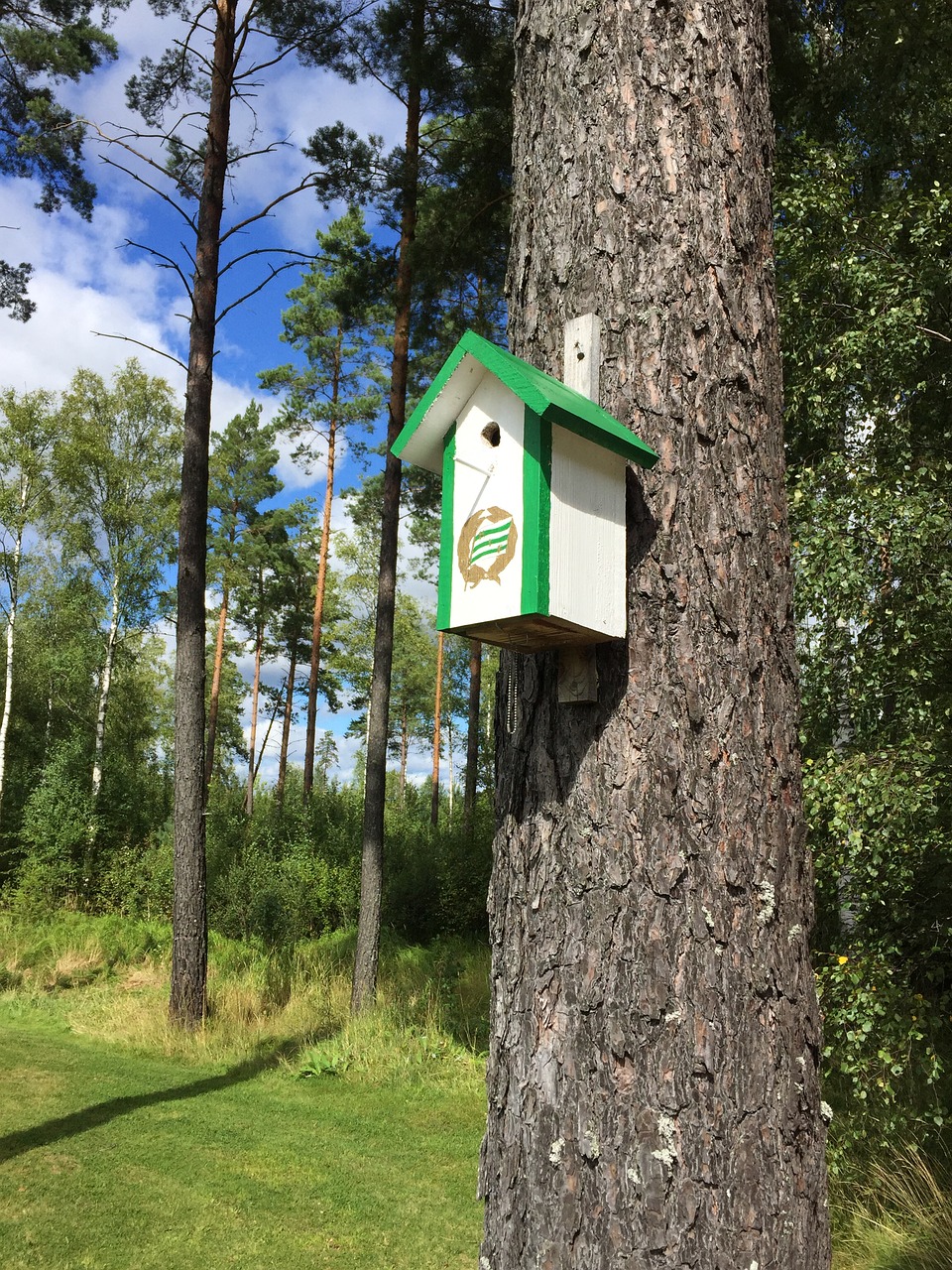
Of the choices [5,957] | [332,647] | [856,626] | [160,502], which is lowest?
[5,957]

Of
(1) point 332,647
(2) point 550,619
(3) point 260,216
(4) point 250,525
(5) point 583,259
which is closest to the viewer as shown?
(2) point 550,619

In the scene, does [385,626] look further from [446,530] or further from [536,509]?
[536,509]

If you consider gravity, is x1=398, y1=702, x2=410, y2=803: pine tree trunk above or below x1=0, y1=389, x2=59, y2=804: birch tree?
below

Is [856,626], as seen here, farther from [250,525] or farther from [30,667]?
[250,525]

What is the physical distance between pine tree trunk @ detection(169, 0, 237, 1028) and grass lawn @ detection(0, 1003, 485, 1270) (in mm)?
929

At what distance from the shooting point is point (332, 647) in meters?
26.7

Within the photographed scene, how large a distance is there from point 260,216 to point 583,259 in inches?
304

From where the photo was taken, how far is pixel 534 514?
1576 mm

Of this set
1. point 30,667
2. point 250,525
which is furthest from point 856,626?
point 250,525

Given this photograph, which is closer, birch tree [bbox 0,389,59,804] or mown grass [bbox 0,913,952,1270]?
mown grass [bbox 0,913,952,1270]

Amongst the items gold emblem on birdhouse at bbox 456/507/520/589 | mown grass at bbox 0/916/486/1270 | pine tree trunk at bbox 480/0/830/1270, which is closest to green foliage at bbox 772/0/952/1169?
mown grass at bbox 0/916/486/1270

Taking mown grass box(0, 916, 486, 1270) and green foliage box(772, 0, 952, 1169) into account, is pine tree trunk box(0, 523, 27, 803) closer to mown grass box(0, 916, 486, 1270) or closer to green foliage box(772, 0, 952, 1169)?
mown grass box(0, 916, 486, 1270)

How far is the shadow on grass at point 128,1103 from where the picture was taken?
5.38 meters

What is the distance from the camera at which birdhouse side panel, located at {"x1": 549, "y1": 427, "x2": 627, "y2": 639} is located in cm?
153
